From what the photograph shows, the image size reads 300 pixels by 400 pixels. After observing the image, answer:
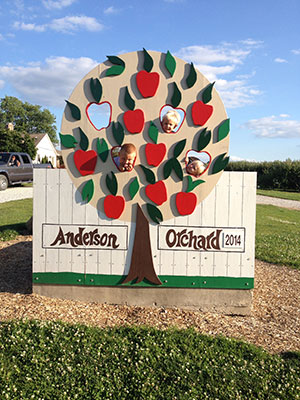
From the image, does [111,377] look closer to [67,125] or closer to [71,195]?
[71,195]

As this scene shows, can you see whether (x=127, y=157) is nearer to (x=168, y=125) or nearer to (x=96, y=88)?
(x=168, y=125)

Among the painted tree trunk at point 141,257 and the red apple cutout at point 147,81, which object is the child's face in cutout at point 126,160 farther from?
the red apple cutout at point 147,81

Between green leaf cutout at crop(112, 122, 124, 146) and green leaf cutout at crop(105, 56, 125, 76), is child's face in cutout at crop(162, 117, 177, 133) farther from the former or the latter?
green leaf cutout at crop(105, 56, 125, 76)

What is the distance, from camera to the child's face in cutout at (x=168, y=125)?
13.7 ft

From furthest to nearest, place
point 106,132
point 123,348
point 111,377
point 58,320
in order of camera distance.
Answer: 1. point 106,132
2. point 58,320
3. point 123,348
4. point 111,377

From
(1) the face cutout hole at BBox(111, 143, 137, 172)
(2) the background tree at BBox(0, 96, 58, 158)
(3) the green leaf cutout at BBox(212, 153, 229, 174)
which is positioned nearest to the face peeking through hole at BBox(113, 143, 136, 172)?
(1) the face cutout hole at BBox(111, 143, 137, 172)

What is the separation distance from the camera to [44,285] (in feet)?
14.6

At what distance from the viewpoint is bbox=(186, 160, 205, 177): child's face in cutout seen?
4191 mm

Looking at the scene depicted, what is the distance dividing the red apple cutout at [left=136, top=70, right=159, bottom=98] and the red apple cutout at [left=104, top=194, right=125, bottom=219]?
1377 millimetres

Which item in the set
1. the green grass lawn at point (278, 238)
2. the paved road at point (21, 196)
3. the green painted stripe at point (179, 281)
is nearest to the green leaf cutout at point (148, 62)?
the green painted stripe at point (179, 281)

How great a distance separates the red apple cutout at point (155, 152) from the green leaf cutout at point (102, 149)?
0.52 meters

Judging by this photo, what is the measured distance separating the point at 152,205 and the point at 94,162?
0.94 metres

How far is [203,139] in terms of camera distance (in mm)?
4211

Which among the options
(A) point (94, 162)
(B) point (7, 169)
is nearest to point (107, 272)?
(A) point (94, 162)
